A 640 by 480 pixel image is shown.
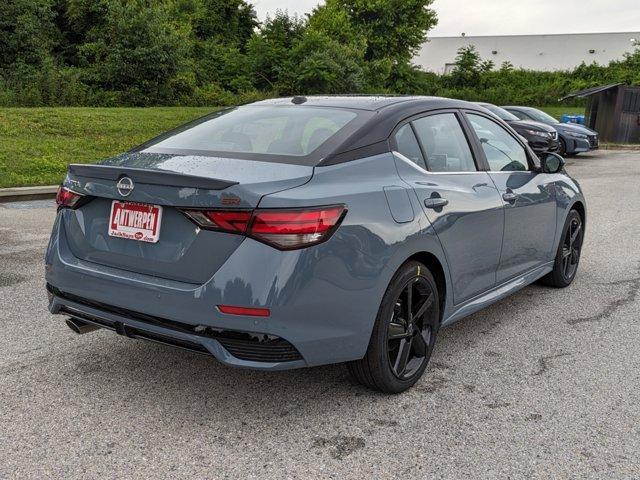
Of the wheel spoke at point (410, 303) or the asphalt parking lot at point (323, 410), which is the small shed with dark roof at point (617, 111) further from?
the wheel spoke at point (410, 303)

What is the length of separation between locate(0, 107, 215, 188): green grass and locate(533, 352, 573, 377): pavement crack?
8903 mm

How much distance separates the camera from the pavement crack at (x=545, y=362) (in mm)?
3854

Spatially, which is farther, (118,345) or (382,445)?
(118,345)

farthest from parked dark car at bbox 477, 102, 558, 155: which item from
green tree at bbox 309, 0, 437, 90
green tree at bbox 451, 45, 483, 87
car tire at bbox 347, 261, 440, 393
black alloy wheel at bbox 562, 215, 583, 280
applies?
green tree at bbox 451, 45, 483, 87

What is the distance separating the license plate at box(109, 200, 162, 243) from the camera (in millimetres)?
2994

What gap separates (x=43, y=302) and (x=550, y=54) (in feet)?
212

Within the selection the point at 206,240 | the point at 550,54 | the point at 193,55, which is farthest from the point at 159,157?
the point at 550,54

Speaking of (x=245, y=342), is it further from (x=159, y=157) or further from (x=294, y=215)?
(x=159, y=157)

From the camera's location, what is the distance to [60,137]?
14078mm

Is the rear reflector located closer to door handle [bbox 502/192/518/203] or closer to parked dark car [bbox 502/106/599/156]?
door handle [bbox 502/192/518/203]

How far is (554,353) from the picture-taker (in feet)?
13.6

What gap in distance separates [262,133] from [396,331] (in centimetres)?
129

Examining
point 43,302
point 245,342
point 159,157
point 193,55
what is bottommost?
point 43,302

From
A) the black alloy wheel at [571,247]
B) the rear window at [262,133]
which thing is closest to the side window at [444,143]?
the rear window at [262,133]
